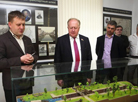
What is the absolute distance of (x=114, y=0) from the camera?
5.36 m

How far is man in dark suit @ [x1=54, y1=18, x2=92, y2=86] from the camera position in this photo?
2.73 metres

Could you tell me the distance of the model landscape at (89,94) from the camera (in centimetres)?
142

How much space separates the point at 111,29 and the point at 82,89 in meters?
2.24

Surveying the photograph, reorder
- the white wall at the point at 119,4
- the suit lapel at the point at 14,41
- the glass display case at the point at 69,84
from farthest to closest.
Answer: the white wall at the point at 119,4
the suit lapel at the point at 14,41
the glass display case at the point at 69,84

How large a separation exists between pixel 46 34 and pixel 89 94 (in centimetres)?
290

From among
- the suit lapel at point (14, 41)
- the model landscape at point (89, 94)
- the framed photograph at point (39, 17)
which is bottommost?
the model landscape at point (89, 94)

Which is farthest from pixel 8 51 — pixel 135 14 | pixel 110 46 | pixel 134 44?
pixel 135 14

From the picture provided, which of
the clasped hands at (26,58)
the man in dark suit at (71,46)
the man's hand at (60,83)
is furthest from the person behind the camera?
the man in dark suit at (71,46)

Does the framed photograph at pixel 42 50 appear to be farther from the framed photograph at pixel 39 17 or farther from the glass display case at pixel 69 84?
the glass display case at pixel 69 84

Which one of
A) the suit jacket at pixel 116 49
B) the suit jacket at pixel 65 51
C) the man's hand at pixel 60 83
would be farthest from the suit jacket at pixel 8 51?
the suit jacket at pixel 116 49

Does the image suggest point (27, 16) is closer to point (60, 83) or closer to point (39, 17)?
point (39, 17)

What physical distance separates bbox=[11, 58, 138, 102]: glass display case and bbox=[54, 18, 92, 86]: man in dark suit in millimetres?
959

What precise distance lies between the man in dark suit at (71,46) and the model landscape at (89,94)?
1.02 m

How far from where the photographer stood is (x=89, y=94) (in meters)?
1.55
